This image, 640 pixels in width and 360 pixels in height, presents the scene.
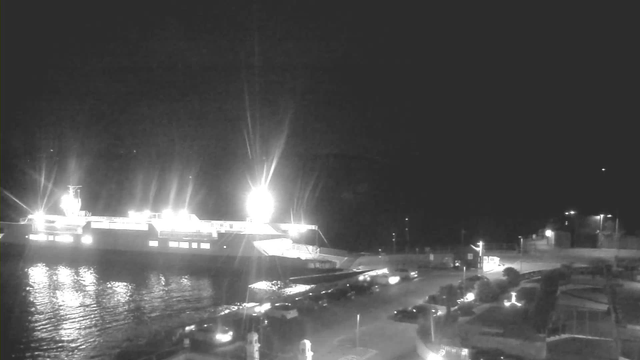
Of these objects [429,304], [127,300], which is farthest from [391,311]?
[127,300]

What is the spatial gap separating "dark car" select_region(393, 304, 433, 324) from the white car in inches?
61.6

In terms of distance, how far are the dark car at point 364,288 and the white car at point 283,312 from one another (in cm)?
197

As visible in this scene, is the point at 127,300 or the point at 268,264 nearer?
the point at 127,300

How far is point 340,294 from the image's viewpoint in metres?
9.40

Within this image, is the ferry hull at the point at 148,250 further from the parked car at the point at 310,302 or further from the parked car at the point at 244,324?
the parked car at the point at 244,324

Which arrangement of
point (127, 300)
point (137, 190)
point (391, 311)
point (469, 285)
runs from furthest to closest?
point (137, 190) < point (127, 300) < point (469, 285) < point (391, 311)

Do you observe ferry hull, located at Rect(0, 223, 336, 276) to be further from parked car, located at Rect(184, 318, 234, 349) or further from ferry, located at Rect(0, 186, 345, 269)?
parked car, located at Rect(184, 318, 234, 349)

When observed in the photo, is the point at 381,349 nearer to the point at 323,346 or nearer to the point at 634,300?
the point at 323,346

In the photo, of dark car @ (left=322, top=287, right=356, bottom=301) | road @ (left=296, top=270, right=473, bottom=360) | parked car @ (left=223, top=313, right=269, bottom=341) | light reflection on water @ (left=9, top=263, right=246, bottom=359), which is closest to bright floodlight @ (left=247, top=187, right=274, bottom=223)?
light reflection on water @ (left=9, top=263, right=246, bottom=359)

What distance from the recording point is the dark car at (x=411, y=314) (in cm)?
728

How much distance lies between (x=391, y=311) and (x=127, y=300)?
697 centimetres

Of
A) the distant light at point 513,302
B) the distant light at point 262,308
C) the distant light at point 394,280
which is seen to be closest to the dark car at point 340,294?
the distant light at point 262,308

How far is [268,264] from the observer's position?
1677 cm

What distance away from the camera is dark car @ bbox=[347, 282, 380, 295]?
32.3 ft
